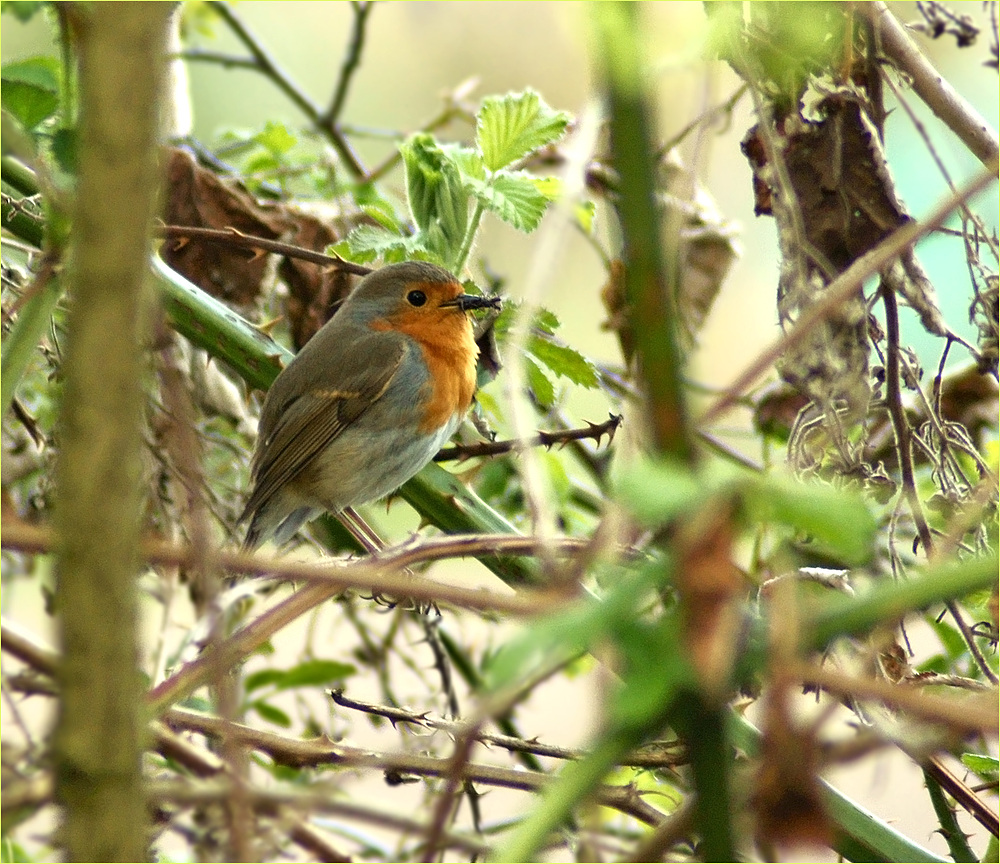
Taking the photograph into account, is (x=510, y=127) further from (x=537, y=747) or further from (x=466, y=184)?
(x=537, y=747)

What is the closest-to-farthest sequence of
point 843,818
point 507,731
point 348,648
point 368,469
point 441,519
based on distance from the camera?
1. point 843,818
2. point 441,519
3. point 507,731
4. point 348,648
5. point 368,469

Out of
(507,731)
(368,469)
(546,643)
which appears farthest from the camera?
(368,469)

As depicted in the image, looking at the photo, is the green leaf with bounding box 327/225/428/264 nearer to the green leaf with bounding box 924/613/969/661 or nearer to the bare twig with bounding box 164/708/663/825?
the bare twig with bounding box 164/708/663/825

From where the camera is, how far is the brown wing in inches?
111

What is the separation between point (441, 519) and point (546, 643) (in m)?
1.36

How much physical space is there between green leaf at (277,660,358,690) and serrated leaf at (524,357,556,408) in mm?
766

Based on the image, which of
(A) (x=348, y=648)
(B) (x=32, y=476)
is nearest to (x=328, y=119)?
(B) (x=32, y=476)

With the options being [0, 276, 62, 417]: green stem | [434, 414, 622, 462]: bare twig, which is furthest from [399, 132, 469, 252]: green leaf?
[0, 276, 62, 417]: green stem

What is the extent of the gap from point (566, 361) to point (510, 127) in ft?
1.36

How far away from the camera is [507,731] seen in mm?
2035

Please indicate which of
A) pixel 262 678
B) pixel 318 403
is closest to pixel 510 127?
pixel 262 678

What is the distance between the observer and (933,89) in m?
1.36

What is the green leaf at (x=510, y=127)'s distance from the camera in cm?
188

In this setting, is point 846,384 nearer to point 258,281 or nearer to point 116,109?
point 116,109
